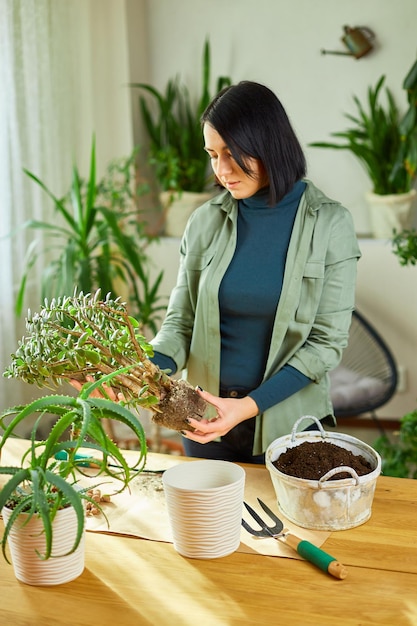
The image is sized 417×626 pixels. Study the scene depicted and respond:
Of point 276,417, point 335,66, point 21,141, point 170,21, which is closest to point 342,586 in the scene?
point 276,417

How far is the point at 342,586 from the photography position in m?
1.34

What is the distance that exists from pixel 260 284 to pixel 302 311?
0.13 meters

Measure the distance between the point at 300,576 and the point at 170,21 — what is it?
12.5 ft

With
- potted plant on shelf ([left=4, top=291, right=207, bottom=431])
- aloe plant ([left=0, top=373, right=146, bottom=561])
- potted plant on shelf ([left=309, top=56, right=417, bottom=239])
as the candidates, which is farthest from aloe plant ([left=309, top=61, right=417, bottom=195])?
aloe plant ([left=0, top=373, right=146, bottom=561])

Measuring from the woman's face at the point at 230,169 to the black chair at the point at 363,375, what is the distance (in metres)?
2.01

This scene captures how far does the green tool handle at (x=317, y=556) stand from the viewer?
4.48ft

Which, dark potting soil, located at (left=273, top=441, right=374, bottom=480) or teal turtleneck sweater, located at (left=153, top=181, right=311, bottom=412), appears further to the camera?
teal turtleneck sweater, located at (left=153, top=181, right=311, bottom=412)

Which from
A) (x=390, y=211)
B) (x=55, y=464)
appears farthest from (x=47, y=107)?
(x=55, y=464)

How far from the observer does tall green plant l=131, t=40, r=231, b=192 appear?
4.30 m

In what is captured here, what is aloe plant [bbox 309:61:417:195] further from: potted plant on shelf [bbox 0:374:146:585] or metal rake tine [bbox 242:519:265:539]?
potted plant on shelf [bbox 0:374:146:585]

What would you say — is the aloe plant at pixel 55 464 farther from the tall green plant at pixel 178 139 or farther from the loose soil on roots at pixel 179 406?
the tall green plant at pixel 178 139

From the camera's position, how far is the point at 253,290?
203 centimetres

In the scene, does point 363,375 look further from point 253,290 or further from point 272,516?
point 272,516

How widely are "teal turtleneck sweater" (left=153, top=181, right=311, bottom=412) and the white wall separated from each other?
2.44 metres
